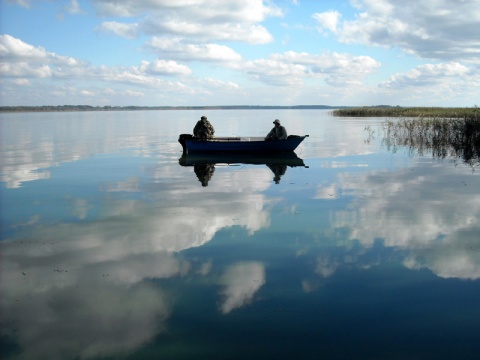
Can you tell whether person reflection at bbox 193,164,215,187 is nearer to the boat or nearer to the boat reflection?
the boat reflection

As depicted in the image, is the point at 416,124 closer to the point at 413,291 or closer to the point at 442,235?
the point at 442,235

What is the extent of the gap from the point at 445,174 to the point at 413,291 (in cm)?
1336

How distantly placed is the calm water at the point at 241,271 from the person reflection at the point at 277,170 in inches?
81.0

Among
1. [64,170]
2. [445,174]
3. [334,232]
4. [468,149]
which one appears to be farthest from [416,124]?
[334,232]

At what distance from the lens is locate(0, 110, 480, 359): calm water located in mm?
5859

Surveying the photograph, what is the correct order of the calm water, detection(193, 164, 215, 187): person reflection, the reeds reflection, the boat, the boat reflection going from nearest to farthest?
the calm water < detection(193, 164, 215, 187): person reflection < the boat reflection < the boat < the reeds reflection

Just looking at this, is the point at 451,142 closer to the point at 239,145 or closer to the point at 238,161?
the point at 239,145

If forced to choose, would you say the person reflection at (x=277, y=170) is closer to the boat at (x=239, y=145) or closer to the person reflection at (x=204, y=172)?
the person reflection at (x=204, y=172)

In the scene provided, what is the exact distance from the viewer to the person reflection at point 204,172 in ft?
59.6

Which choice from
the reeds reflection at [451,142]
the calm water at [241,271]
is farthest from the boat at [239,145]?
the calm water at [241,271]

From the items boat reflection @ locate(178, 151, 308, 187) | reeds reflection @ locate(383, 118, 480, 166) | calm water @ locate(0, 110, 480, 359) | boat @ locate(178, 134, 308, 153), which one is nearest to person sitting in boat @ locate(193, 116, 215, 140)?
boat @ locate(178, 134, 308, 153)

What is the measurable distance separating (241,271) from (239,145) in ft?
57.5

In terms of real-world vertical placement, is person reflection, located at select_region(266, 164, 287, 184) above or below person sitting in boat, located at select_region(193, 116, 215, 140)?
below

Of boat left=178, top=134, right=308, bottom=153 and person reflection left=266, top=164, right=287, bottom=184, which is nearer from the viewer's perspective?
person reflection left=266, top=164, right=287, bottom=184
